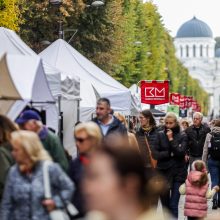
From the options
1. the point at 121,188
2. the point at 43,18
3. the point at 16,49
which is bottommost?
the point at 121,188

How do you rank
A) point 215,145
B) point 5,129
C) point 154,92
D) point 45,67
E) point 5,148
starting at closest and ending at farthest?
1. point 5,148
2. point 5,129
3. point 45,67
4. point 215,145
5. point 154,92

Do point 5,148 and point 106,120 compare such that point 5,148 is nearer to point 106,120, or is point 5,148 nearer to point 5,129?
point 5,129

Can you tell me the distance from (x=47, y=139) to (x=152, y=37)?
2664 inches

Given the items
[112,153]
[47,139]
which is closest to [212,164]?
[47,139]

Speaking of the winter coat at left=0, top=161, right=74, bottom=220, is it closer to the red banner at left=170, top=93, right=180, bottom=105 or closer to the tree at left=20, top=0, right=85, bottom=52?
the tree at left=20, top=0, right=85, bottom=52

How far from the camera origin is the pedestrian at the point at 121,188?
378 cm

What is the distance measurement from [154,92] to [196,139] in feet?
39.0

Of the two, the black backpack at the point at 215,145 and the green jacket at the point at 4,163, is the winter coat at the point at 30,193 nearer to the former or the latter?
the green jacket at the point at 4,163

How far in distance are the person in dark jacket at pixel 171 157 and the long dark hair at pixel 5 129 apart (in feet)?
15.4

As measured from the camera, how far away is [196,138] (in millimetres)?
18156

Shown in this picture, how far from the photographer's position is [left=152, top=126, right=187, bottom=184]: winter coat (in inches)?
552

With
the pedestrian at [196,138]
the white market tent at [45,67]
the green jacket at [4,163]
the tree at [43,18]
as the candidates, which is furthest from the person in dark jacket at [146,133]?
the tree at [43,18]

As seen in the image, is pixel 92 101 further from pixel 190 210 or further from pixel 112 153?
pixel 112 153

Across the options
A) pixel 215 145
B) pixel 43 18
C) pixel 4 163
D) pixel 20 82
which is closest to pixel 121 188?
pixel 4 163
